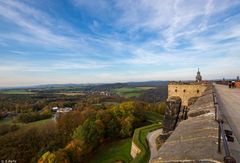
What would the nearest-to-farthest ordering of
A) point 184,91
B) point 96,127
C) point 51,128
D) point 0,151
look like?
point 184,91 < point 96,127 < point 0,151 < point 51,128

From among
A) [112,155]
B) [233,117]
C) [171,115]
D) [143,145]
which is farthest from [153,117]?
[171,115]

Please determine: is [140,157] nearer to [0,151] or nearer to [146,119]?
[146,119]

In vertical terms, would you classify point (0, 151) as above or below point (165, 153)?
below

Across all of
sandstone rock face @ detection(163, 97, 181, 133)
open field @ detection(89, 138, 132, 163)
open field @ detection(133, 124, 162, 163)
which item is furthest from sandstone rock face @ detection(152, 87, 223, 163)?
open field @ detection(89, 138, 132, 163)

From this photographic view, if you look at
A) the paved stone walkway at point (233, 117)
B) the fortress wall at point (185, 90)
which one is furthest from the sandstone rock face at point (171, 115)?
the fortress wall at point (185, 90)

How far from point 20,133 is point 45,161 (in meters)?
22.1

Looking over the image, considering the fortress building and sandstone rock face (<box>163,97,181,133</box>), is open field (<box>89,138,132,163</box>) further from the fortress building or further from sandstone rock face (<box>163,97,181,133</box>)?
sandstone rock face (<box>163,97,181,133</box>)

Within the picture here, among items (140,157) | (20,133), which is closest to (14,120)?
(20,133)

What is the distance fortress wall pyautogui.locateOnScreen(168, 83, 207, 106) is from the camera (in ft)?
75.2

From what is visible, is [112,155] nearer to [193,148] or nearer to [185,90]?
[185,90]

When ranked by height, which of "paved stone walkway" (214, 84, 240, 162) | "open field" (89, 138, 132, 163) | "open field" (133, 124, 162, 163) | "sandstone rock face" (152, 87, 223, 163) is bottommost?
"open field" (89, 138, 132, 163)

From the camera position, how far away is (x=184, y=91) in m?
Result: 23.8

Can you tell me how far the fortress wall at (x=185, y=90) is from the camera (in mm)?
22906

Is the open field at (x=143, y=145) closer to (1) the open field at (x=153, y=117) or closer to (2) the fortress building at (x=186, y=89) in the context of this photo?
(2) the fortress building at (x=186, y=89)
